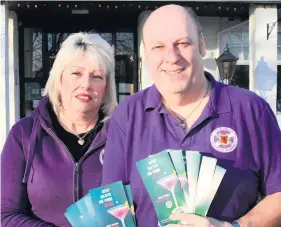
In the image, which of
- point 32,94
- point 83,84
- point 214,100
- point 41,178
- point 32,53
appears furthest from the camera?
point 32,53

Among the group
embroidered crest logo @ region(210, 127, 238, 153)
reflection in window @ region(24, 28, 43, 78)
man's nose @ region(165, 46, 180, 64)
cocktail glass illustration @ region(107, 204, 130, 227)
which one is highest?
reflection in window @ region(24, 28, 43, 78)

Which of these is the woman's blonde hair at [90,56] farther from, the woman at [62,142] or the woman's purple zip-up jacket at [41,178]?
the woman's purple zip-up jacket at [41,178]

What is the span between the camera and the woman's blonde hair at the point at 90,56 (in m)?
2.50

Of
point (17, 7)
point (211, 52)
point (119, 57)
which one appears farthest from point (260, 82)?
point (17, 7)

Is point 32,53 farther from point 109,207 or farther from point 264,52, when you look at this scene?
point 109,207

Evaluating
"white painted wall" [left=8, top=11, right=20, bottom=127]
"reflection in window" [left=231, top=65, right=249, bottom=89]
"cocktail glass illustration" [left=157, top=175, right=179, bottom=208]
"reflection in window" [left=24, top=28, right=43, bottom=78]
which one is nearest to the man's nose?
"cocktail glass illustration" [left=157, top=175, right=179, bottom=208]

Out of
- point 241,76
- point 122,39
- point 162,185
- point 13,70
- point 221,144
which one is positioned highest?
Result: point 122,39

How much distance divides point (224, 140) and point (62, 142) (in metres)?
0.96

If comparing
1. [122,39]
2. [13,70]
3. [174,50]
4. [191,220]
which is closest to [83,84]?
[174,50]

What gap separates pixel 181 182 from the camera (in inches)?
68.4

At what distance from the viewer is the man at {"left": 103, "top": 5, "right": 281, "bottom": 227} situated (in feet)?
6.06

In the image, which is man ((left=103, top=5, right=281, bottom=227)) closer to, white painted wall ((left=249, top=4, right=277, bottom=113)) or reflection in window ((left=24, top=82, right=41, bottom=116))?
white painted wall ((left=249, top=4, right=277, bottom=113))

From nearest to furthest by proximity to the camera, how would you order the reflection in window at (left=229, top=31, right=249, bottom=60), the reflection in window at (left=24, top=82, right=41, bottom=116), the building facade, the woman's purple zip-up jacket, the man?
the man, the woman's purple zip-up jacket, the building facade, the reflection in window at (left=229, top=31, right=249, bottom=60), the reflection in window at (left=24, top=82, right=41, bottom=116)

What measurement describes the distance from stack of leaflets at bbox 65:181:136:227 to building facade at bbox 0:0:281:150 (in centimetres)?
670
